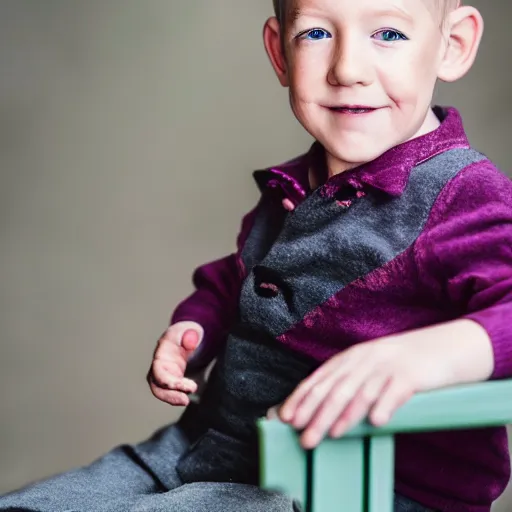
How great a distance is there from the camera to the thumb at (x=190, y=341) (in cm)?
67

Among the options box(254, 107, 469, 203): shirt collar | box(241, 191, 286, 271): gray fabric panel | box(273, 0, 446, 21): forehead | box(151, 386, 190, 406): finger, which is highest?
box(273, 0, 446, 21): forehead

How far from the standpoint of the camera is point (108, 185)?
1.12 metres

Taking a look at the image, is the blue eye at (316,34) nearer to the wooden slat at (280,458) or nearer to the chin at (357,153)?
the chin at (357,153)

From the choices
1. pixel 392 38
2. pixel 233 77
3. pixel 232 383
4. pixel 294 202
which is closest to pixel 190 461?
pixel 232 383

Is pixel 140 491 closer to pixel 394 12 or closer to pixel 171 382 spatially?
pixel 171 382

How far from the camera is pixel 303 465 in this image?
0.44 m

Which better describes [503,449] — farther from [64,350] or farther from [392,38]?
[64,350]

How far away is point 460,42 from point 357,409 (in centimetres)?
27

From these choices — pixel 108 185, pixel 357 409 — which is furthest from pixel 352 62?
pixel 108 185

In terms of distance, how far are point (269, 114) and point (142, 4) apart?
0.20 meters

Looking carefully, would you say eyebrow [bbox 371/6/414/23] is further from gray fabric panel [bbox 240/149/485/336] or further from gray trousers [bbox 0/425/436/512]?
gray trousers [bbox 0/425/436/512]

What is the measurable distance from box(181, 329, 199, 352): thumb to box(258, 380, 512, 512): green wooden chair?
236 millimetres

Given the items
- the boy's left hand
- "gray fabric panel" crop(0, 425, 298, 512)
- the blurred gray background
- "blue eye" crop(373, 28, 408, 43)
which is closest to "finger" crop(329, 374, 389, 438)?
the boy's left hand

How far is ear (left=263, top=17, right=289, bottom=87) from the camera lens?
638mm
